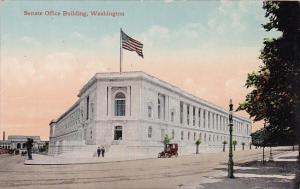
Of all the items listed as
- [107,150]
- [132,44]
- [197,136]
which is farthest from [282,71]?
[197,136]

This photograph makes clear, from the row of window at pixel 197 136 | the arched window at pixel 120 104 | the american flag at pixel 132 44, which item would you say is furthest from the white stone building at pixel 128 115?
the american flag at pixel 132 44

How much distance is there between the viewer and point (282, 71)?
2022 centimetres

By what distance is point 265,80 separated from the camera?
80.4ft

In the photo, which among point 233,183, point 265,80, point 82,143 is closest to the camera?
point 233,183

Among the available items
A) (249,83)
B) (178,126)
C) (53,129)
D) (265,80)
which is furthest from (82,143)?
(53,129)

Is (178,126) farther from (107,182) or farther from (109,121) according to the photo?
(107,182)

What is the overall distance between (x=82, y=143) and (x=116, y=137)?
5001 millimetres

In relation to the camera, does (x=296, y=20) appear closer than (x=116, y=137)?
Yes

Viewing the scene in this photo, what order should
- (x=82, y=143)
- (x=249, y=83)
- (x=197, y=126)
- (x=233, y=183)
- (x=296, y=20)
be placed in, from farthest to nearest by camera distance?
(x=197, y=126) < (x=82, y=143) < (x=249, y=83) < (x=233, y=183) < (x=296, y=20)

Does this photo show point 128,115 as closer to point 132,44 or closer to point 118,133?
point 118,133

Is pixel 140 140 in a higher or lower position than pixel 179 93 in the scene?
lower

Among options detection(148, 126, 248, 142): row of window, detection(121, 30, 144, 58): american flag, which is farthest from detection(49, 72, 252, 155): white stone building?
detection(121, 30, 144, 58): american flag

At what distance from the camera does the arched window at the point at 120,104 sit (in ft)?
196

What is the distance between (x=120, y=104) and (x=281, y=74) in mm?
41082
